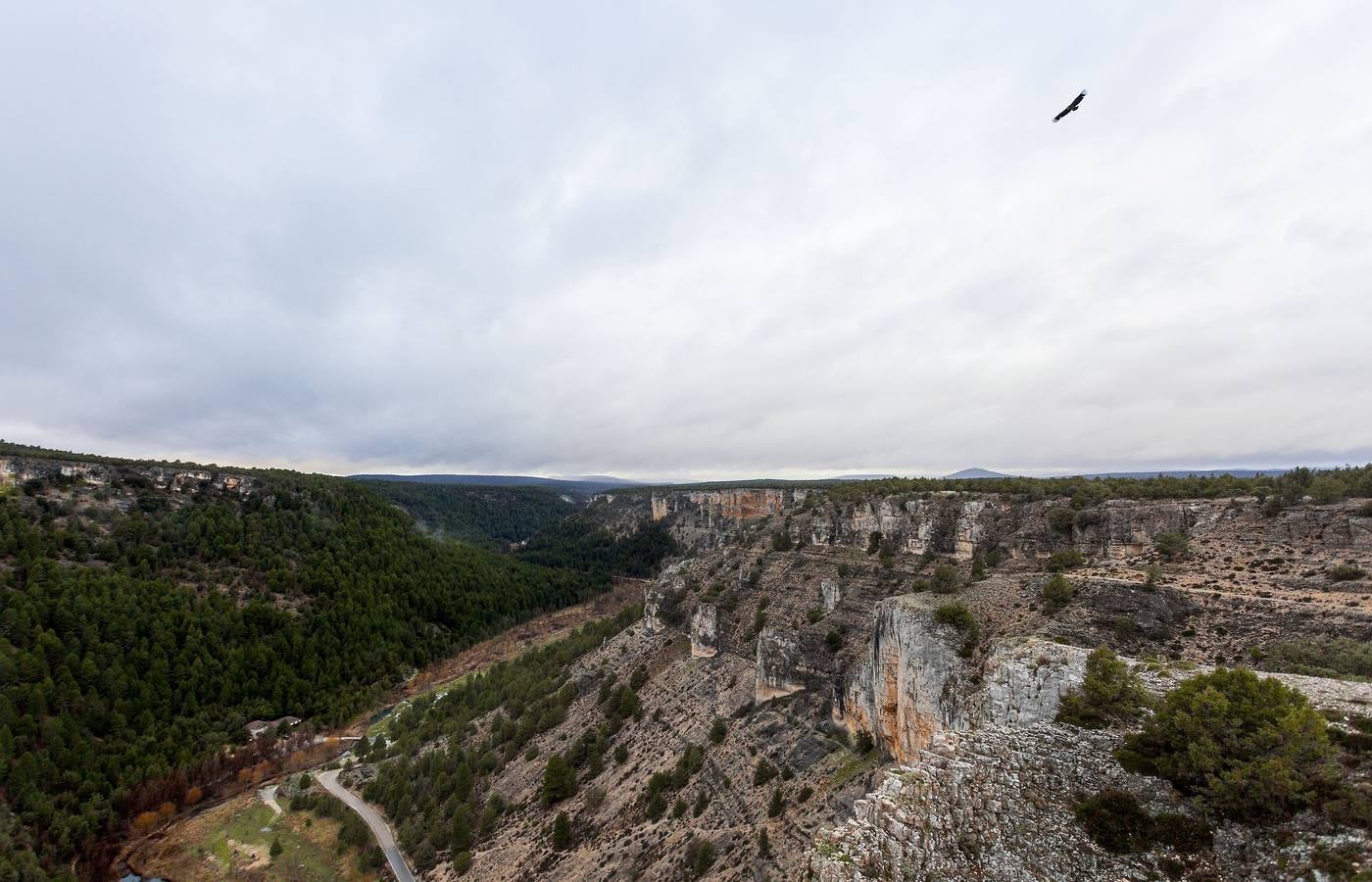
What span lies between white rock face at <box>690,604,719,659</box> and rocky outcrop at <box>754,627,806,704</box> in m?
10.1

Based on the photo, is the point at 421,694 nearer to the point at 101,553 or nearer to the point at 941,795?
the point at 101,553

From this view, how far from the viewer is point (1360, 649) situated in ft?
52.7

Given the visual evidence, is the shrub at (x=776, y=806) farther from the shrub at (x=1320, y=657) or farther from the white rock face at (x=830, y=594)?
the shrub at (x=1320, y=657)

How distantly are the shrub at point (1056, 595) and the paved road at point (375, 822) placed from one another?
48182 millimetres

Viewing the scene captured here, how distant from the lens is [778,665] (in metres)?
38.7

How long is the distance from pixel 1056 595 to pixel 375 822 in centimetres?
5842

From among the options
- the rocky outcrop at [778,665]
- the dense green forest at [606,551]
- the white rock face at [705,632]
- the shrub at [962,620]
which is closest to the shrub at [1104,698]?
the shrub at [962,620]

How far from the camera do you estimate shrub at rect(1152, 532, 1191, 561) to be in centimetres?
2698

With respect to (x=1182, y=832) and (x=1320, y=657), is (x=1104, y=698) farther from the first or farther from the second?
(x=1320, y=657)

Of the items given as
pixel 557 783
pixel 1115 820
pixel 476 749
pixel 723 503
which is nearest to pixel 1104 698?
pixel 1115 820

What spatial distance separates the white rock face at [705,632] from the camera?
49625 mm

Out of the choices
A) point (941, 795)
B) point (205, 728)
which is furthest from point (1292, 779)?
point (205, 728)

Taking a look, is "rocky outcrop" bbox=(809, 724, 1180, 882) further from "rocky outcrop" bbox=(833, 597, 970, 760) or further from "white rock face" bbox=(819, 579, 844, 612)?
"white rock face" bbox=(819, 579, 844, 612)

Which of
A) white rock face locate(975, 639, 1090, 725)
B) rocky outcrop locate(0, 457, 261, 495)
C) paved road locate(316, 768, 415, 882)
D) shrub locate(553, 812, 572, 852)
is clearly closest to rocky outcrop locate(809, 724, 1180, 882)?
white rock face locate(975, 639, 1090, 725)
